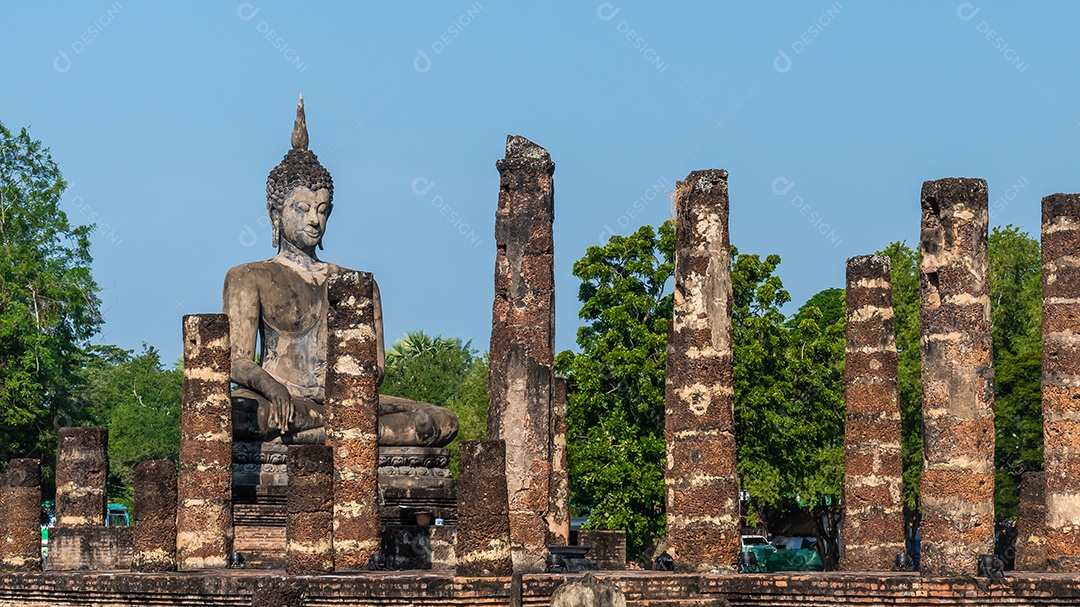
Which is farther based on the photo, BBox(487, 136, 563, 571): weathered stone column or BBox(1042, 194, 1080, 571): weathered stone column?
BBox(487, 136, 563, 571): weathered stone column

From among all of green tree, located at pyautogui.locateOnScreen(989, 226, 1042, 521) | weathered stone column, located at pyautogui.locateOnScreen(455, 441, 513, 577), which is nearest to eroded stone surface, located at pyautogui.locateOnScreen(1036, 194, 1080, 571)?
weathered stone column, located at pyautogui.locateOnScreen(455, 441, 513, 577)

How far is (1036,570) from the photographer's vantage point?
23.8 m

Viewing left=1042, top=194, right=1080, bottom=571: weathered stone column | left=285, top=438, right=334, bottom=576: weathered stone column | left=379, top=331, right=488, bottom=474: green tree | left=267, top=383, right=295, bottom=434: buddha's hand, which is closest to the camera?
left=285, top=438, right=334, bottom=576: weathered stone column

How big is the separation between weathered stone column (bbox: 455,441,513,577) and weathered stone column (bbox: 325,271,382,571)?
383cm

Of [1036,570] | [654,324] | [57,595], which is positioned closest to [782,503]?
[654,324]

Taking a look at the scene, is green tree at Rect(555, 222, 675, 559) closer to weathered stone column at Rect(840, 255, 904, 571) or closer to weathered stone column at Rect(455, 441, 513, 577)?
weathered stone column at Rect(840, 255, 904, 571)

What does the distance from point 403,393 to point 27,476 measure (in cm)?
3910

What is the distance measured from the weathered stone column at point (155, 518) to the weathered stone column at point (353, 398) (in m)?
2.11

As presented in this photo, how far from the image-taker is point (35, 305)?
136 feet

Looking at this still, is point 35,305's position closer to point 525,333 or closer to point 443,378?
point 525,333

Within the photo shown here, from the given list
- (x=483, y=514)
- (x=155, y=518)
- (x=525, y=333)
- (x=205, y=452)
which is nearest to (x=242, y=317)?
(x=205, y=452)

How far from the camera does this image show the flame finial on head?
30281 mm

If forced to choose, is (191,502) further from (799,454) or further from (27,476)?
(799,454)

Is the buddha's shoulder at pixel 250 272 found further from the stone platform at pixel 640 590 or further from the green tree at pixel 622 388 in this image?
the green tree at pixel 622 388
